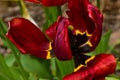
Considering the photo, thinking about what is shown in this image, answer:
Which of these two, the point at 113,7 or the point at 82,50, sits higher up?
the point at 82,50

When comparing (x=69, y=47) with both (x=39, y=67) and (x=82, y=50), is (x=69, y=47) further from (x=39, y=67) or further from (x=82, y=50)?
(x=39, y=67)

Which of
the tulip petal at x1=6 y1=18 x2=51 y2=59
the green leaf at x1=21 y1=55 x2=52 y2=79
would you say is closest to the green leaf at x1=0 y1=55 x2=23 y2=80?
the green leaf at x1=21 y1=55 x2=52 y2=79

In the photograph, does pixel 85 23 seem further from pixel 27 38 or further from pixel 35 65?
pixel 35 65

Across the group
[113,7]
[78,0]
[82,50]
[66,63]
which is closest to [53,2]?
[78,0]


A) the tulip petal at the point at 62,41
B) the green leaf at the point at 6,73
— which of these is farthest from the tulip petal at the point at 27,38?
the green leaf at the point at 6,73

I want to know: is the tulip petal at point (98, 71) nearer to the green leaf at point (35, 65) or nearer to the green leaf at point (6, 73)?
the green leaf at point (6, 73)
